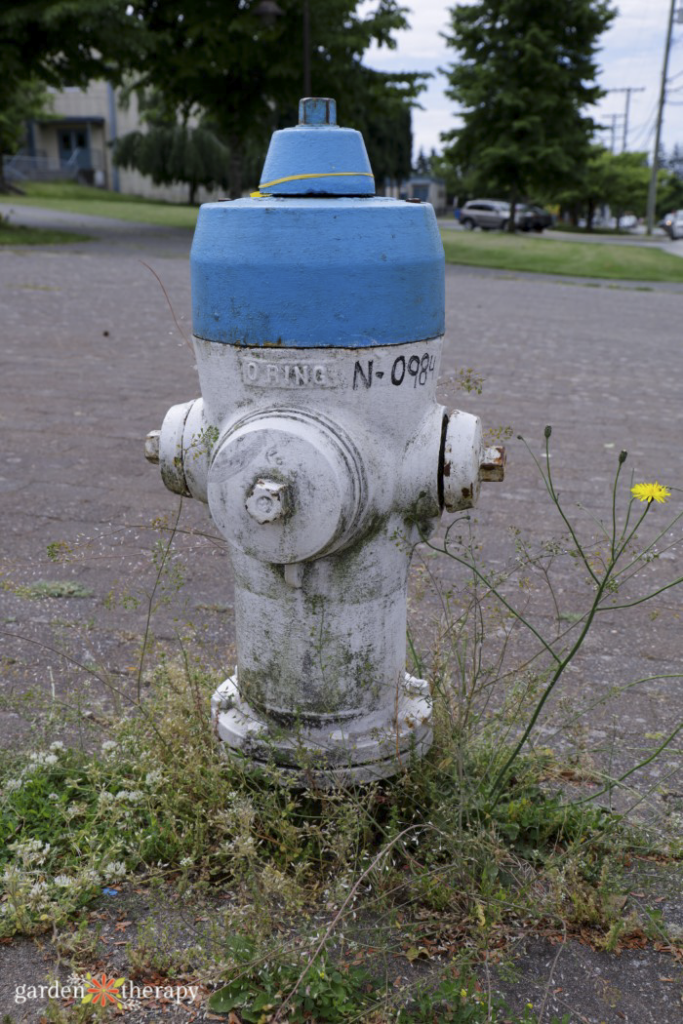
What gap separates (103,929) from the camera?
2084mm

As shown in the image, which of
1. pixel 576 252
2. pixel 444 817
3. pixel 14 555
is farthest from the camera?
pixel 576 252

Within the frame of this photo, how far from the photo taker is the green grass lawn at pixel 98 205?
31.0 m

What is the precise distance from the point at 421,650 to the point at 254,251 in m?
1.78

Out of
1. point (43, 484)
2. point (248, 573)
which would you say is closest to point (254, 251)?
point (248, 573)

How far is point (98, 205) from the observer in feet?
117

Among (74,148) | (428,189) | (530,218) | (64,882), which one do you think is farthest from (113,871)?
(428,189)

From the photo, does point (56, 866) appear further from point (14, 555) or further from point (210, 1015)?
point (14, 555)

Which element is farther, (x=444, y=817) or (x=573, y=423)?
(x=573, y=423)

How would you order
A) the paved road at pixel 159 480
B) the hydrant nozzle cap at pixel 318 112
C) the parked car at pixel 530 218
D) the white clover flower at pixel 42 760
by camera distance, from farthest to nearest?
the parked car at pixel 530 218 < the paved road at pixel 159 480 < the white clover flower at pixel 42 760 < the hydrant nozzle cap at pixel 318 112

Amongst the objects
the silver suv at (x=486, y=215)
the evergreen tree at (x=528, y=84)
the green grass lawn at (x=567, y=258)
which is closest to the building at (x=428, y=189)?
the silver suv at (x=486, y=215)

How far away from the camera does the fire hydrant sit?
81.2 inches

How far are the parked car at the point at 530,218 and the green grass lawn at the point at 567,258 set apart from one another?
12.2 m

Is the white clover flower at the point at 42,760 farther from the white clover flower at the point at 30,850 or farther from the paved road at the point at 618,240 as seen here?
the paved road at the point at 618,240

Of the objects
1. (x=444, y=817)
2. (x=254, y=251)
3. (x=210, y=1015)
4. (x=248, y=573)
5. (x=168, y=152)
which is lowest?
(x=210, y=1015)
